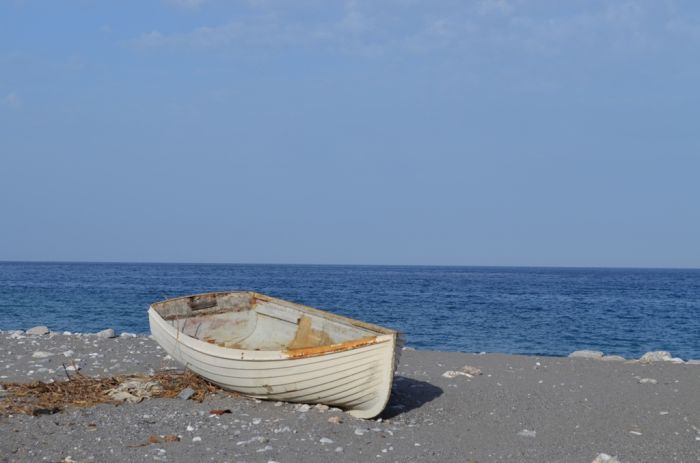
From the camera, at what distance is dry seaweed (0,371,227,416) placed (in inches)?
377

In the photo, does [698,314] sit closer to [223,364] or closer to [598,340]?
[598,340]

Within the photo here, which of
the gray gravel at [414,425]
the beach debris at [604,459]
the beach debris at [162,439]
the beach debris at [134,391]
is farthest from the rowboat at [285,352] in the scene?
the beach debris at [604,459]

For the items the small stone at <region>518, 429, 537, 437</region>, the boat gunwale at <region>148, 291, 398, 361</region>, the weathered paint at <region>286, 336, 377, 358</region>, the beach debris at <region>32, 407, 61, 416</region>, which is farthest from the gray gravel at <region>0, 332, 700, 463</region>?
the weathered paint at <region>286, 336, 377, 358</region>

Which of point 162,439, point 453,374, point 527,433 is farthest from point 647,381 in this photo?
point 162,439

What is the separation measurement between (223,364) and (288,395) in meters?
1.14

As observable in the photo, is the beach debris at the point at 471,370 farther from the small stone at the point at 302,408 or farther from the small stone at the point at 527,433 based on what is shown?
the small stone at the point at 302,408

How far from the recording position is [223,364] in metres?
10.4

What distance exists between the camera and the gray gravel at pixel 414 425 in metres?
8.20

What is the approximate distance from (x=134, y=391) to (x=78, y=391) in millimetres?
815

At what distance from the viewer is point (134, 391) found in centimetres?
1069

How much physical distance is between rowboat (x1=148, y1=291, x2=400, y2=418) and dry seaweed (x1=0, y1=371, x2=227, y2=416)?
0.36 metres

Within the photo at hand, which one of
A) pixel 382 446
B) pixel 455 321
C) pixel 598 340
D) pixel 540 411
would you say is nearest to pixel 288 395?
pixel 382 446

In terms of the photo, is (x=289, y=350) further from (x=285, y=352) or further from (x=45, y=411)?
(x=45, y=411)

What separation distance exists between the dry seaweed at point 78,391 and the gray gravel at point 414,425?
0.91 feet
